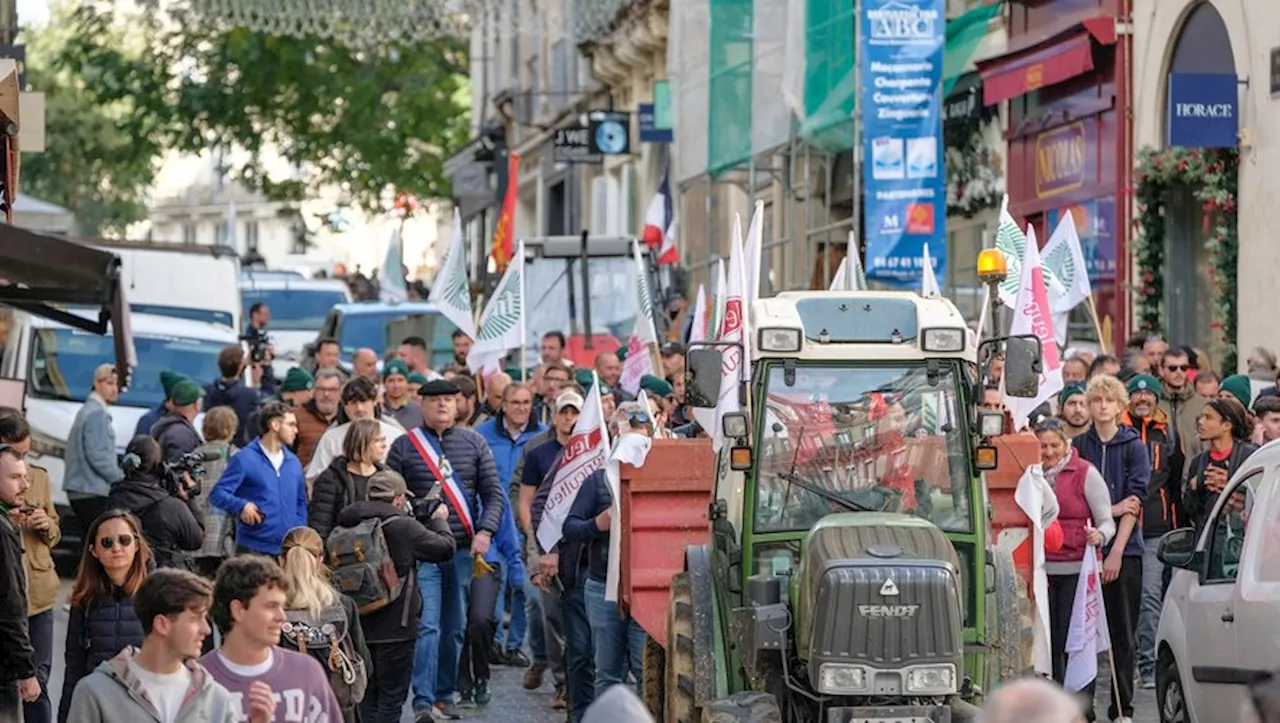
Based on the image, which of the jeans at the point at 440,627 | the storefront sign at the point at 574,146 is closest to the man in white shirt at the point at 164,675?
the jeans at the point at 440,627

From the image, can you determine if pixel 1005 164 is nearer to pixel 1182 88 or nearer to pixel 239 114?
pixel 1182 88

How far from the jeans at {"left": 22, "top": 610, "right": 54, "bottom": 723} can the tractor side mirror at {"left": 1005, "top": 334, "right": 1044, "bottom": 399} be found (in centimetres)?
426

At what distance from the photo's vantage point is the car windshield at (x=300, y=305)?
3850 centimetres

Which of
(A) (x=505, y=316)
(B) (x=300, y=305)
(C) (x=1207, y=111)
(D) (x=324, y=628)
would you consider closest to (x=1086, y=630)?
(D) (x=324, y=628)

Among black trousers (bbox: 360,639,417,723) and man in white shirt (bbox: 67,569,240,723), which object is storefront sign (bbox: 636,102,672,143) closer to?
black trousers (bbox: 360,639,417,723)

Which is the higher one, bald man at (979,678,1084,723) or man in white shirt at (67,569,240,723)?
bald man at (979,678,1084,723)

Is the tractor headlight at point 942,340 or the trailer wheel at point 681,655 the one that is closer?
the tractor headlight at point 942,340

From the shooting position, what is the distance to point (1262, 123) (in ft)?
68.4

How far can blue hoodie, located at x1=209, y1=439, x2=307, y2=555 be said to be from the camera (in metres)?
14.3

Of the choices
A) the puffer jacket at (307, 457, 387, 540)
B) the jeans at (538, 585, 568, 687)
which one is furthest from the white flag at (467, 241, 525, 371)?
the puffer jacket at (307, 457, 387, 540)

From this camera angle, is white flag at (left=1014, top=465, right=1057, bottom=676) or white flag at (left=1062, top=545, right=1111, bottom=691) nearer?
white flag at (left=1014, top=465, right=1057, bottom=676)

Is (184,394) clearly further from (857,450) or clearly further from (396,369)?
(857,450)

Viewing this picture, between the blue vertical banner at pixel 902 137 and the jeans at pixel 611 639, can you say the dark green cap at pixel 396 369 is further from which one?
the jeans at pixel 611 639

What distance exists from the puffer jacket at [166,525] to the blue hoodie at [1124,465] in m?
4.87
